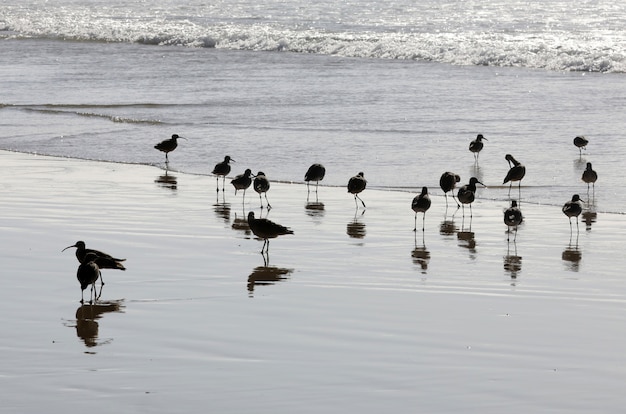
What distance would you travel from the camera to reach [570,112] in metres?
22.9

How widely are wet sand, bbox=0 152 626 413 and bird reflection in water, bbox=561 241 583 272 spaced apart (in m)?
0.04

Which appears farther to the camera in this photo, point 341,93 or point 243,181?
point 341,93

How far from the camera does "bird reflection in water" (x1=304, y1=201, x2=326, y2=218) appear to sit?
547 inches

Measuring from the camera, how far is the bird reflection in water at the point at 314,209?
13898mm

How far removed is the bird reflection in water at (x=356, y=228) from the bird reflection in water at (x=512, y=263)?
1.68m

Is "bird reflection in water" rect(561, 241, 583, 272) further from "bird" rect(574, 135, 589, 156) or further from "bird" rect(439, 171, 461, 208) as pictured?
"bird" rect(574, 135, 589, 156)

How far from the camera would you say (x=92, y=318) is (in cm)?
907

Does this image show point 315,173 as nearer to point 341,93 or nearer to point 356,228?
point 356,228

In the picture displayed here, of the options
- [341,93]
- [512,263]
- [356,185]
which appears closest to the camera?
[512,263]

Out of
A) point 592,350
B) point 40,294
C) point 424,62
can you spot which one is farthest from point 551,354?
point 424,62

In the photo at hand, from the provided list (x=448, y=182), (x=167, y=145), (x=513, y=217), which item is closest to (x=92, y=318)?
(x=513, y=217)

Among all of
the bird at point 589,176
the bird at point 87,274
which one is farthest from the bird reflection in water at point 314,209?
the bird at point 87,274

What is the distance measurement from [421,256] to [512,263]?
950 millimetres

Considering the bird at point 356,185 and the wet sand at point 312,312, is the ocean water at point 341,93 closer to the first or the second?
the bird at point 356,185
